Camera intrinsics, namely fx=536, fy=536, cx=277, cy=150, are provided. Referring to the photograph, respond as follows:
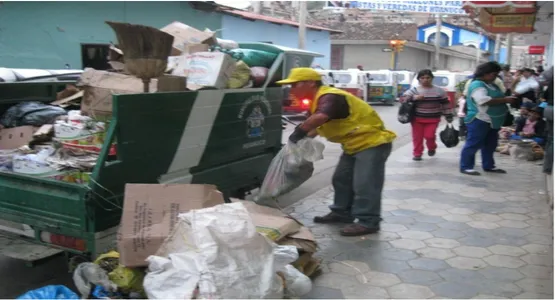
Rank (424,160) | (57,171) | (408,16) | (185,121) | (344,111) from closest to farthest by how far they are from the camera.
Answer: (57,171), (185,121), (344,111), (424,160), (408,16)

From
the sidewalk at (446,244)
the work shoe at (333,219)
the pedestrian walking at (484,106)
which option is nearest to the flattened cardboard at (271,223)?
the sidewalk at (446,244)

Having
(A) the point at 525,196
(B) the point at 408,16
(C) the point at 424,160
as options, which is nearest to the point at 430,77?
(C) the point at 424,160

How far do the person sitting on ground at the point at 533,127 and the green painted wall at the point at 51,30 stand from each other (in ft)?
36.2

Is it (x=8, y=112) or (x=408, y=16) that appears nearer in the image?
(x=8, y=112)

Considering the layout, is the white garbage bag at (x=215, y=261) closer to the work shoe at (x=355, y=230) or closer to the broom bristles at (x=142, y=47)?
the broom bristles at (x=142, y=47)

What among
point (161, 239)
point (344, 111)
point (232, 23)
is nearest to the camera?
point (161, 239)

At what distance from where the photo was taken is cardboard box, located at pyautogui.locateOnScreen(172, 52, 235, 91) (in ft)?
14.3

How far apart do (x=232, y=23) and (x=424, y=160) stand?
1242 centimetres

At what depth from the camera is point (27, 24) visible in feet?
50.1

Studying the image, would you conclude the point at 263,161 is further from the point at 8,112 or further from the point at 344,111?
the point at 8,112

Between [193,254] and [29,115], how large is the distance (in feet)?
7.55

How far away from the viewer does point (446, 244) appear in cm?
438

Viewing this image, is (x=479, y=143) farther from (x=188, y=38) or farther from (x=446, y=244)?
(x=188, y=38)

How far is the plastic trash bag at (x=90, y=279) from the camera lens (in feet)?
10.3
